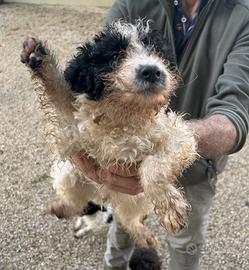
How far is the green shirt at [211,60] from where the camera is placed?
8.46ft

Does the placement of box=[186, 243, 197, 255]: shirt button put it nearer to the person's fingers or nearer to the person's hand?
the person's hand

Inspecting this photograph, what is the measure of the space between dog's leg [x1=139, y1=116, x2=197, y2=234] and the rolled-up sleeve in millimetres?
220

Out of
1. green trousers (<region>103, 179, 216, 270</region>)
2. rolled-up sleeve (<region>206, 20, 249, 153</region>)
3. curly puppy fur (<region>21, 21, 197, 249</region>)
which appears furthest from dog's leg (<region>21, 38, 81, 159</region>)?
green trousers (<region>103, 179, 216, 270</region>)

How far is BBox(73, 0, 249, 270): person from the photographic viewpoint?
2.56m

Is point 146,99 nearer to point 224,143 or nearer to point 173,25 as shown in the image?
point 224,143

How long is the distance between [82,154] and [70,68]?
453 mm

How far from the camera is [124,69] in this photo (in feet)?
7.27

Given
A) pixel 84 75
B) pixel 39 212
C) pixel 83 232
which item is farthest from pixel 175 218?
pixel 39 212

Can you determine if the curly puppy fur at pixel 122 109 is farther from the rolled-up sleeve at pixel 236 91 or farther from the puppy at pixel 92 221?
the puppy at pixel 92 221

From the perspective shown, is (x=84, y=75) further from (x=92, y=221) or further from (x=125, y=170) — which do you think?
(x=92, y=221)

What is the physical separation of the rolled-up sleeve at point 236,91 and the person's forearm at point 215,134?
3 centimetres

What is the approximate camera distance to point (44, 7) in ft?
31.7

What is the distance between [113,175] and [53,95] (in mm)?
438

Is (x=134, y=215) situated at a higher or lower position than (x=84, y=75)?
lower
